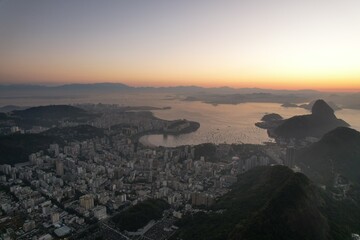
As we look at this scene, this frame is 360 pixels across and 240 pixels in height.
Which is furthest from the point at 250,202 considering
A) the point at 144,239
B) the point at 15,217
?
the point at 15,217

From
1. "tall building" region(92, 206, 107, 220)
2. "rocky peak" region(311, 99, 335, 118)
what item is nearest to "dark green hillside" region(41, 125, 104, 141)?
"tall building" region(92, 206, 107, 220)

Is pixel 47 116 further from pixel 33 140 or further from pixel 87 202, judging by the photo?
pixel 87 202

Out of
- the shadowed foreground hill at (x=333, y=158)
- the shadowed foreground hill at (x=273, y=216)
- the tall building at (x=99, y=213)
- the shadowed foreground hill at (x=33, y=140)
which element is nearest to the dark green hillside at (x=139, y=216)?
the tall building at (x=99, y=213)

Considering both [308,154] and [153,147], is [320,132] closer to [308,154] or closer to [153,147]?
[308,154]

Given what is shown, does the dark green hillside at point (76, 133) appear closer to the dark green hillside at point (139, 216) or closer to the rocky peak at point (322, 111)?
the dark green hillside at point (139, 216)

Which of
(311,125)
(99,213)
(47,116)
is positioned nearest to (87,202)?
(99,213)
